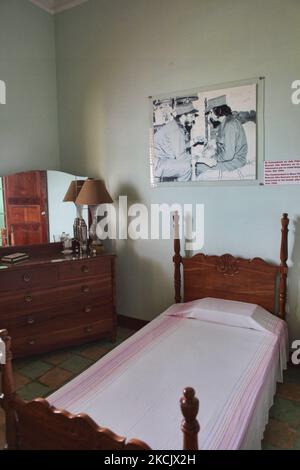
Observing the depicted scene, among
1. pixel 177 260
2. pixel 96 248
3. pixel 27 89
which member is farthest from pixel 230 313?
pixel 27 89

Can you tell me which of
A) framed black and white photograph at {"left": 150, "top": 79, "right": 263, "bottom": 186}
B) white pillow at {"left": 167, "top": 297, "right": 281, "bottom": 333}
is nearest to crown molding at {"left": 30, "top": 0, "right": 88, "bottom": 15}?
framed black and white photograph at {"left": 150, "top": 79, "right": 263, "bottom": 186}

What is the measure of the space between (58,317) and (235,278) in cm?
143

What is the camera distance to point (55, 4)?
3.09 metres

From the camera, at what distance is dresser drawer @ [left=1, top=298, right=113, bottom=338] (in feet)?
8.00

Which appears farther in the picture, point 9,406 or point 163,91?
point 163,91

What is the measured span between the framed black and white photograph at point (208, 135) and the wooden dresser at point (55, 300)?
0.98 meters

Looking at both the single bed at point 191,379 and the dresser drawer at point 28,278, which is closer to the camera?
the single bed at point 191,379

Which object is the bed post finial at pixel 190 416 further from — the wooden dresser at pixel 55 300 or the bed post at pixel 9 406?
the wooden dresser at pixel 55 300

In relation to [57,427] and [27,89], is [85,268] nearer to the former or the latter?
[57,427]

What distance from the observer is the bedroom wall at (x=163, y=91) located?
90.7 inches

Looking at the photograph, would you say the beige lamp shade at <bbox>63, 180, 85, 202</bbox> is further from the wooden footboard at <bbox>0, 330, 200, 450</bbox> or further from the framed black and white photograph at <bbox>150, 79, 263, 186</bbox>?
the wooden footboard at <bbox>0, 330, 200, 450</bbox>

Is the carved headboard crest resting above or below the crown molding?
below

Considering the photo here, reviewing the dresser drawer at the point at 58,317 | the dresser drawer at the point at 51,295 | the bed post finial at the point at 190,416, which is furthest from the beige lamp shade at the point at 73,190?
the bed post finial at the point at 190,416

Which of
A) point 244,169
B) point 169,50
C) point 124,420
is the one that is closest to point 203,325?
point 124,420
